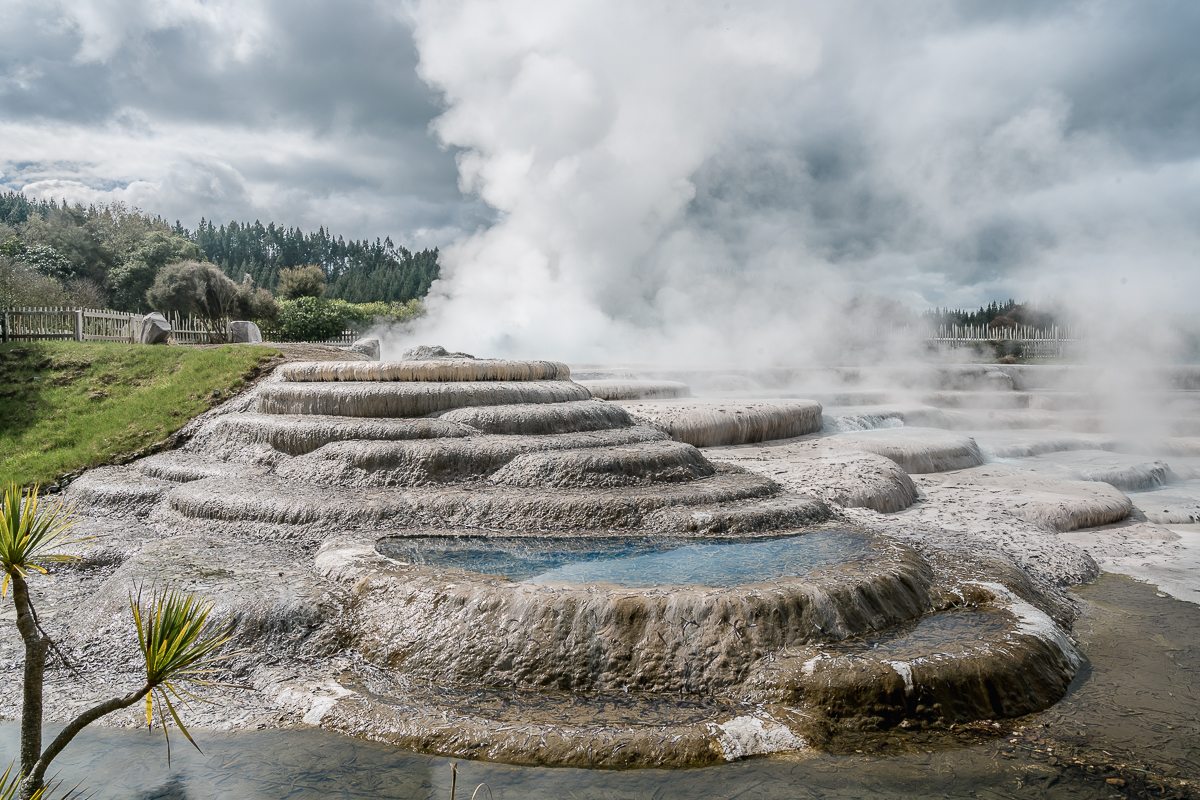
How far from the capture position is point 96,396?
10.5m

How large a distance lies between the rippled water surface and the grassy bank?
22.0 ft

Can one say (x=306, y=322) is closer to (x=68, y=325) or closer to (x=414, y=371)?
(x=68, y=325)

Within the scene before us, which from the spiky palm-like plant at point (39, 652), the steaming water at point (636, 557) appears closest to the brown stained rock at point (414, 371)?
the steaming water at point (636, 557)

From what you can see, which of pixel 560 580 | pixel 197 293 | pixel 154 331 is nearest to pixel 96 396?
pixel 154 331

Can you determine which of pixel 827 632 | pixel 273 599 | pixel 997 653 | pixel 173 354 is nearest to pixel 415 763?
pixel 273 599

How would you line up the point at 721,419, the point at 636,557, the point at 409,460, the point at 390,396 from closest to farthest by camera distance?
1. the point at 636,557
2. the point at 409,460
3. the point at 390,396
4. the point at 721,419

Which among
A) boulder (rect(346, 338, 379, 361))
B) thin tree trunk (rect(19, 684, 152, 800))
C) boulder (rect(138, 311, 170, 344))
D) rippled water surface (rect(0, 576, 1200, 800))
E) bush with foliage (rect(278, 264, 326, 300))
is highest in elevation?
bush with foliage (rect(278, 264, 326, 300))

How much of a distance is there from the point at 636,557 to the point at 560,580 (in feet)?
2.39

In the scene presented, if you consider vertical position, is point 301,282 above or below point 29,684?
above

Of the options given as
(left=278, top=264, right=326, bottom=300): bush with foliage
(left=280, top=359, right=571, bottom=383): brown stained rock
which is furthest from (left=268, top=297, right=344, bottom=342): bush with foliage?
(left=280, top=359, right=571, bottom=383): brown stained rock

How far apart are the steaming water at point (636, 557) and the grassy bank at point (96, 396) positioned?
620 centimetres

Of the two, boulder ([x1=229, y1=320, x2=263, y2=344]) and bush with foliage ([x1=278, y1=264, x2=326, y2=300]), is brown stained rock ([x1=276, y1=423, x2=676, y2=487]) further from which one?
bush with foliage ([x1=278, y1=264, x2=326, y2=300])

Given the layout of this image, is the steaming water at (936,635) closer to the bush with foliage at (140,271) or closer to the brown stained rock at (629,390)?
the brown stained rock at (629,390)

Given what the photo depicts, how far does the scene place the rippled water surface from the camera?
107 inches
